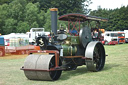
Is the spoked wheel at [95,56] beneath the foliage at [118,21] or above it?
beneath

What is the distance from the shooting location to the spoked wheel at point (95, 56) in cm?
979

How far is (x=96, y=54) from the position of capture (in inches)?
416

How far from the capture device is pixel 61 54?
914 centimetres

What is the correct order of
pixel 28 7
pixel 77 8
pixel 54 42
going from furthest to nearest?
pixel 77 8 < pixel 28 7 < pixel 54 42

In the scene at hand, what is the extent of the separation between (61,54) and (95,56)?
76.4 inches

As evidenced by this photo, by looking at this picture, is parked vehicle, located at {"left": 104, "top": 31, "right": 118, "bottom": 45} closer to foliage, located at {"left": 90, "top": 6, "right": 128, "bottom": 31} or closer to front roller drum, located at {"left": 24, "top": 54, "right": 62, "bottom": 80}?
foliage, located at {"left": 90, "top": 6, "right": 128, "bottom": 31}

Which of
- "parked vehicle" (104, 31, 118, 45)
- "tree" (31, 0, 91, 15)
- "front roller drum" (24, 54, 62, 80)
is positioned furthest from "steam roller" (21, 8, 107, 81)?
"tree" (31, 0, 91, 15)

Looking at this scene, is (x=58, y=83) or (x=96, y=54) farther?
(x=96, y=54)

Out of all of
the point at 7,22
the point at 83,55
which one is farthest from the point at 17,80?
the point at 7,22

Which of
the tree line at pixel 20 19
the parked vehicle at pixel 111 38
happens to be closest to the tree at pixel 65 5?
A: the tree line at pixel 20 19

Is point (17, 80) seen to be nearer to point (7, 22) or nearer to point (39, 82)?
point (39, 82)

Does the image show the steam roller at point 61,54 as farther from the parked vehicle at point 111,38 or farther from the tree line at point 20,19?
the tree line at point 20,19

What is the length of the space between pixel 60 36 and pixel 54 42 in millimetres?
685

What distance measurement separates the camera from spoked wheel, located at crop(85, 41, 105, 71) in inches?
385
